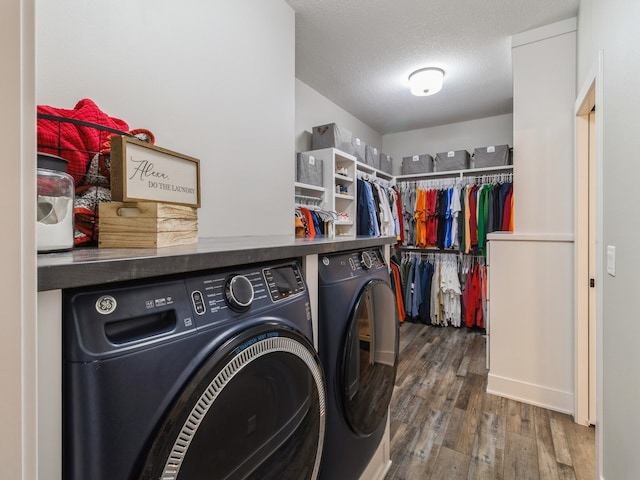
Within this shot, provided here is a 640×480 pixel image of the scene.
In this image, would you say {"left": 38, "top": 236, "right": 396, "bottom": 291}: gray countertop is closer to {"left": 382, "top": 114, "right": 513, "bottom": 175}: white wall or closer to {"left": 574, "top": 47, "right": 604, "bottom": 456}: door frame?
{"left": 574, "top": 47, "right": 604, "bottom": 456}: door frame

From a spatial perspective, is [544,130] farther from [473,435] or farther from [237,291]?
[237,291]

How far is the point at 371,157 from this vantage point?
3916mm

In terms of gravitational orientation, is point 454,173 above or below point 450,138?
below

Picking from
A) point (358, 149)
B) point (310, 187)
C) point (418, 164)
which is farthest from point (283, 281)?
point (418, 164)

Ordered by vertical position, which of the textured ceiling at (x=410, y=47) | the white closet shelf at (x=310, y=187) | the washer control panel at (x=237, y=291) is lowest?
the washer control panel at (x=237, y=291)

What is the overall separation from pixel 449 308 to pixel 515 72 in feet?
8.45

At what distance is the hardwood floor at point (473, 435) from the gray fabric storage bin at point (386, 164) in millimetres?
2561

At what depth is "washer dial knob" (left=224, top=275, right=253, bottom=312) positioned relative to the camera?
604mm

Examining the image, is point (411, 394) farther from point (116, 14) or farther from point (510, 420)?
point (116, 14)

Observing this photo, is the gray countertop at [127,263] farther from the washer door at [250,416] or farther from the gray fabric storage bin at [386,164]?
the gray fabric storage bin at [386,164]

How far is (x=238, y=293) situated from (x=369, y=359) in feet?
2.44
